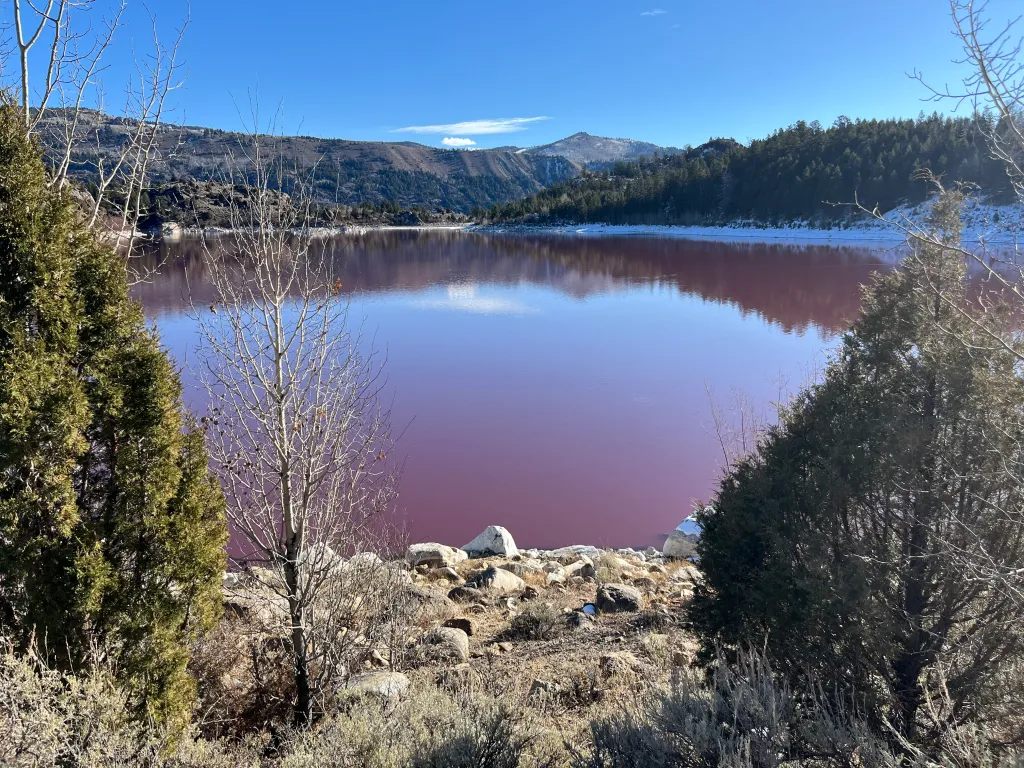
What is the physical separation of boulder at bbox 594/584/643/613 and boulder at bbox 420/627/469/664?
6.60 feet

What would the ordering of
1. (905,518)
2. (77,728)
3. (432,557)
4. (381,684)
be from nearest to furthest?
(77,728)
(905,518)
(381,684)
(432,557)

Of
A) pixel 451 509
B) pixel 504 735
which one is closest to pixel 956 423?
pixel 504 735

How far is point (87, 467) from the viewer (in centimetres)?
363

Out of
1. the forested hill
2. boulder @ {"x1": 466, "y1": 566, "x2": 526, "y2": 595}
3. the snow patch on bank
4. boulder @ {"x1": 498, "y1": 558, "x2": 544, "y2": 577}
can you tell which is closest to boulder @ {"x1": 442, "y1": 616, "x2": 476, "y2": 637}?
boulder @ {"x1": 466, "y1": 566, "x2": 526, "y2": 595}

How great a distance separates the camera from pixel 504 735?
3.60 metres

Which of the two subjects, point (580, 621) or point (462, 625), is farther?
point (580, 621)

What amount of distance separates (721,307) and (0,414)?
2861 centimetres

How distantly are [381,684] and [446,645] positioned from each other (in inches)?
60.8

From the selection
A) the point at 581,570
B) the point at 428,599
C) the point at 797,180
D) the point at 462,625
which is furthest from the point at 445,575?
the point at 797,180

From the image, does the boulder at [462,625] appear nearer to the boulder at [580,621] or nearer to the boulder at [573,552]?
the boulder at [580,621]

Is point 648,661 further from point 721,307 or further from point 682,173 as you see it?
point 682,173

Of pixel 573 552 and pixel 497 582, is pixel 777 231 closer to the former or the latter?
pixel 573 552

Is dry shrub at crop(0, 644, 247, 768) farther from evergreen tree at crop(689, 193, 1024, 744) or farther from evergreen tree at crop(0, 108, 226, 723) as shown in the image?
evergreen tree at crop(689, 193, 1024, 744)

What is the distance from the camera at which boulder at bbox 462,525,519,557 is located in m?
10.1
